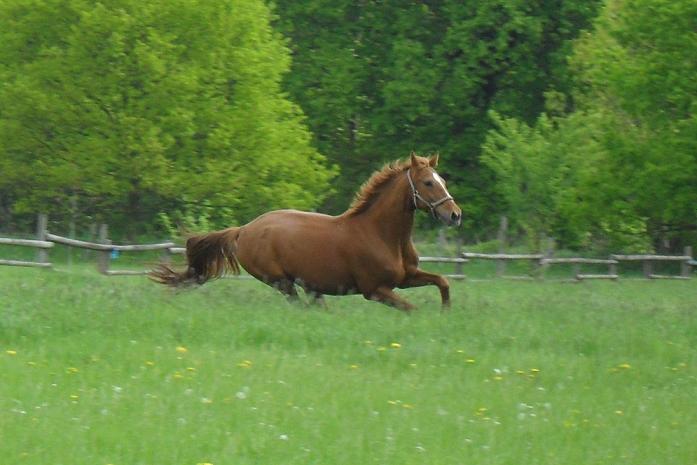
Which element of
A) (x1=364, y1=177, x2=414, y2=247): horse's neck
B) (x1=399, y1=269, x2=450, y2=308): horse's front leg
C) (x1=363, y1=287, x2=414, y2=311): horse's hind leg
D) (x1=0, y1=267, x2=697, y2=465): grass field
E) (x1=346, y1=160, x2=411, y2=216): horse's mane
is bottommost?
(x1=0, y1=267, x2=697, y2=465): grass field

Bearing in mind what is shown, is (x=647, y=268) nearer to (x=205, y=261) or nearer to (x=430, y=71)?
(x=430, y=71)

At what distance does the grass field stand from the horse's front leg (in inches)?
Answer: 8.2

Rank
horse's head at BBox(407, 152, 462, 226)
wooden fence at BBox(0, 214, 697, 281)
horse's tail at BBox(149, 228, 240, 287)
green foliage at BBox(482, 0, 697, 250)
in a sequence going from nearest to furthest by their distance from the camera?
horse's head at BBox(407, 152, 462, 226)
horse's tail at BBox(149, 228, 240, 287)
wooden fence at BBox(0, 214, 697, 281)
green foliage at BBox(482, 0, 697, 250)

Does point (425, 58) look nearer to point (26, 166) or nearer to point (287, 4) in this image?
point (287, 4)

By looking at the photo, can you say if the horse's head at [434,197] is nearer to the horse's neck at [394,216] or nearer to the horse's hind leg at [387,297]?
the horse's neck at [394,216]

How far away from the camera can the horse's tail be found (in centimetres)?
1648

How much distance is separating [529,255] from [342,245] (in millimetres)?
19716

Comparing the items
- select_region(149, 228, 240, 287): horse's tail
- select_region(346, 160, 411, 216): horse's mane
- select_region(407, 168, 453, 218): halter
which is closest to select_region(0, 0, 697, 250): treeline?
select_region(149, 228, 240, 287): horse's tail

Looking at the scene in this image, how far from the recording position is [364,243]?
51.5 feet

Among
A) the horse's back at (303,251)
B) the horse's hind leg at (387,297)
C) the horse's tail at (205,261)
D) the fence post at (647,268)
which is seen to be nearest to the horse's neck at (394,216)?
the horse's back at (303,251)

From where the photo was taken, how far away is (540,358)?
12.1m

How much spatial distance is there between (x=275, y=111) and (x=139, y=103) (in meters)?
4.53

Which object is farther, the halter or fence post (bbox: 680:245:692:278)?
fence post (bbox: 680:245:692:278)

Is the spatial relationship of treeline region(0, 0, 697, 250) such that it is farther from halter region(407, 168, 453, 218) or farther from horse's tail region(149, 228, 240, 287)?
halter region(407, 168, 453, 218)
